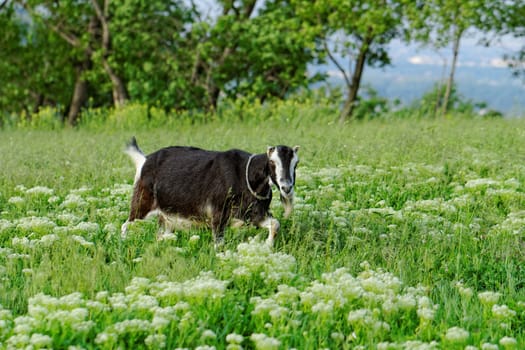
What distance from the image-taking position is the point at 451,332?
5102mm

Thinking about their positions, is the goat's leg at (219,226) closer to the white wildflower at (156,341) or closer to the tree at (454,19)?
the white wildflower at (156,341)

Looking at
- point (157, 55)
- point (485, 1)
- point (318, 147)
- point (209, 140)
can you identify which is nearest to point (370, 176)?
point (318, 147)

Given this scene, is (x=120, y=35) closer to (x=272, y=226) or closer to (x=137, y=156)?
(x=137, y=156)

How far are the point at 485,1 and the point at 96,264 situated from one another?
20701 millimetres

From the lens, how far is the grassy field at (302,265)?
17.5ft

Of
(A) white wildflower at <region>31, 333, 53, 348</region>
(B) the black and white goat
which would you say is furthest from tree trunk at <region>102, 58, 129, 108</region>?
(A) white wildflower at <region>31, 333, 53, 348</region>

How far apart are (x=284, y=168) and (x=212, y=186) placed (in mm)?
1133

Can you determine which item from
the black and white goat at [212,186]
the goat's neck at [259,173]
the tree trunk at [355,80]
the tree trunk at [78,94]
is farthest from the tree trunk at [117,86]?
the goat's neck at [259,173]

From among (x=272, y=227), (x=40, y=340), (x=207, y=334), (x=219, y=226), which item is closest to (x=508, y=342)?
(x=207, y=334)

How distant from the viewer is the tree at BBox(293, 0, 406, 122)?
23.8 m

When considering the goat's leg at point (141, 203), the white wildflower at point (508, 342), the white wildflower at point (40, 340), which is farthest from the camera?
the goat's leg at point (141, 203)

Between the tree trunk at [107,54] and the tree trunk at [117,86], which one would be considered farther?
the tree trunk at [117,86]

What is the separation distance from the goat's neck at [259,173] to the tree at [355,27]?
624 inches

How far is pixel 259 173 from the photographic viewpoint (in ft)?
25.3
